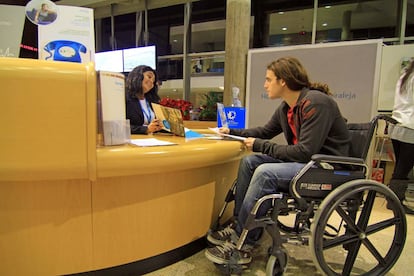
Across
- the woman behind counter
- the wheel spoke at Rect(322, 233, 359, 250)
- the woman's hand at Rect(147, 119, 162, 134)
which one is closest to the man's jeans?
the wheel spoke at Rect(322, 233, 359, 250)

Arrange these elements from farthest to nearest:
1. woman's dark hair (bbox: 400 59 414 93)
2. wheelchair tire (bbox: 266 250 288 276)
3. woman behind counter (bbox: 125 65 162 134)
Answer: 1. woman's dark hair (bbox: 400 59 414 93)
2. woman behind counter (bbox: 125 65 162 134)
3. wheelchair tire (bbox: 266 250 288 276)

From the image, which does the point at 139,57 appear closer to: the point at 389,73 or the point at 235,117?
the point at 235,117

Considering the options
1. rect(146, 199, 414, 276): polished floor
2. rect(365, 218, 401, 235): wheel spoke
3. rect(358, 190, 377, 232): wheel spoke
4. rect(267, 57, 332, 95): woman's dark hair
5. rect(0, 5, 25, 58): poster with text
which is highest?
rect(0, 5, 25, 58): poster with text

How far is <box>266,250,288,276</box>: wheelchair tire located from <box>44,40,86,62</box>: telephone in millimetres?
1483

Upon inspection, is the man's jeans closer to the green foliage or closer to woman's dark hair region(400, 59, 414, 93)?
woman's dark hair region(400, 59, 414, 93)

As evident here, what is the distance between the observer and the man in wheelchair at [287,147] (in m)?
1.42

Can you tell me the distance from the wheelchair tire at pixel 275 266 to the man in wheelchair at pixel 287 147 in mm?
156

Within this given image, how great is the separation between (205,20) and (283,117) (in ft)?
17.2

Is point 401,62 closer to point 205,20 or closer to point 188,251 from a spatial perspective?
point 188,251

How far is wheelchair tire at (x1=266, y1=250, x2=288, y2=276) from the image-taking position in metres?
1.37

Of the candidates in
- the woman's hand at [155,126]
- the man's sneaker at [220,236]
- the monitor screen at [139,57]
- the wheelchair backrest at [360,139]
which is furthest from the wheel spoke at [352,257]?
the monitor screen at [139,57]

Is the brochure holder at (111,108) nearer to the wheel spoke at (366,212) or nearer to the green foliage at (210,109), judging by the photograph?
the wheel spoke at (366,212)

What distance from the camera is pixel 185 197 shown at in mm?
1678

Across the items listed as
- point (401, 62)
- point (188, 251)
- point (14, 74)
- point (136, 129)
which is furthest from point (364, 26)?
point (14, 74)
